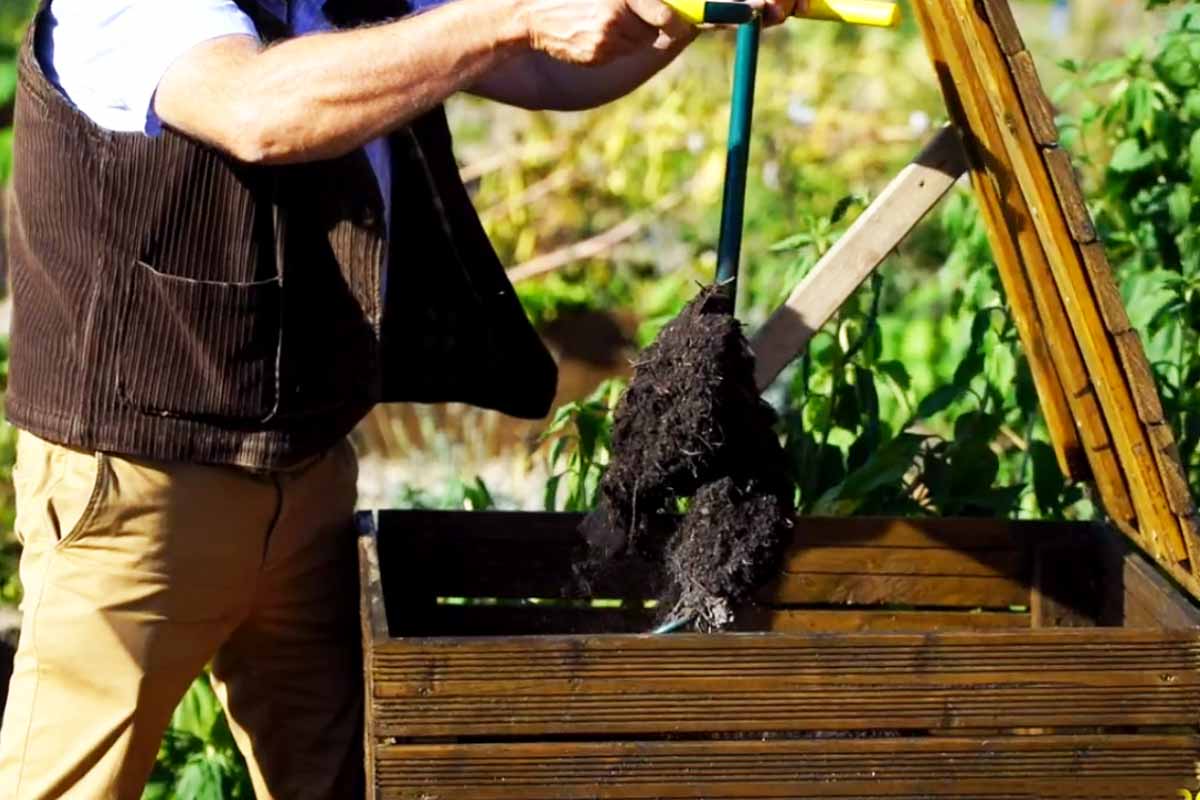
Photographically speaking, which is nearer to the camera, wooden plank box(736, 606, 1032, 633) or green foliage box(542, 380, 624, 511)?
wooden plank box(736, 606, 1032, 633)

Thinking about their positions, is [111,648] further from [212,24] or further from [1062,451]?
[1062,451]

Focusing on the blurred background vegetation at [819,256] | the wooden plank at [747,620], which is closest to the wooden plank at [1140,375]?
the wooden plank at [747,620]

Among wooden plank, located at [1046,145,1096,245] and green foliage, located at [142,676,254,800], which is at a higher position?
wooden plank, located at [1046,145,1096,245]

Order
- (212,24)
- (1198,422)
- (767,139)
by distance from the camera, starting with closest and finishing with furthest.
Answer: (212,24) → (1198,422) → (767,139)

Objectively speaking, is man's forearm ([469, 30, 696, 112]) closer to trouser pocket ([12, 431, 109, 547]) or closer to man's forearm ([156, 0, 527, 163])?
man's forearm ([156, 0, 527, 163])

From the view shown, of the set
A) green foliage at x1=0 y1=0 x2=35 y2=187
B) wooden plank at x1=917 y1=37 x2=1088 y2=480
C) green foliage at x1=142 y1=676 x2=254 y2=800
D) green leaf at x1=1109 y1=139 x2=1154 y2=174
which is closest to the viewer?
wooden plank at x1=917 y1=37 x2=1088 y2=480

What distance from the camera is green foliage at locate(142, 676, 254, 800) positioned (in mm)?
3271

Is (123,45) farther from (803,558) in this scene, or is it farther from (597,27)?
(803,558)

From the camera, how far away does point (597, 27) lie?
228 cm

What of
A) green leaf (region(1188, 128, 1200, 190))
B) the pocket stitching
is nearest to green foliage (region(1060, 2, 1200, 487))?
green leaf (region(1188, 128, 1200, 190))

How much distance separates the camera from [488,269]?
3000mm

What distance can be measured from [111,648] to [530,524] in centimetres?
73

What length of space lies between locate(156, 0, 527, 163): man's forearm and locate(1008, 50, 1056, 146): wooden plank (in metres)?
0.61

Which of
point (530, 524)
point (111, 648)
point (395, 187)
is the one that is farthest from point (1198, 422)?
point (111, 648)
